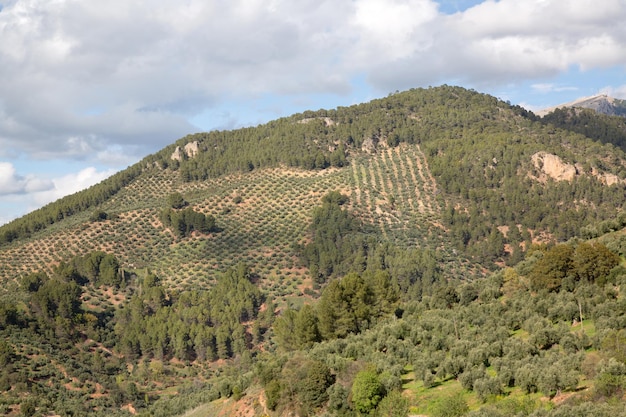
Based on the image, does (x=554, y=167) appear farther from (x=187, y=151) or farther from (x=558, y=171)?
(x=187, y=151)

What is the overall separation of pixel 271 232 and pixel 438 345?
70779 millimetres

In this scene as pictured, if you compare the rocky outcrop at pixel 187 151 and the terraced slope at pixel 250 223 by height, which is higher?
the rocky outcrop at pixel 187 151

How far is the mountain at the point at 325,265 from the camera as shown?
134ft

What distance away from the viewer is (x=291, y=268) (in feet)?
333

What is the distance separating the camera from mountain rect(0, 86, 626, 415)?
40844 millimetres

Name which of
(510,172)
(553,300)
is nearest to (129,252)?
(510,172)

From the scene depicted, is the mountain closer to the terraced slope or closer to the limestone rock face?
the limestone rock face

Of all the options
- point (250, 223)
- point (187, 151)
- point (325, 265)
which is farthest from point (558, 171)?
point (187, 151)

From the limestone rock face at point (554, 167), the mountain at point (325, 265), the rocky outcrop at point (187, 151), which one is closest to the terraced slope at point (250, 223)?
the mountain at point (325, 265)

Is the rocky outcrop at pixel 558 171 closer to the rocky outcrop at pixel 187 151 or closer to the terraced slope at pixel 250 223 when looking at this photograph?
the terraced slope at pixel 250 223

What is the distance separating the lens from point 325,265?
3930 inches

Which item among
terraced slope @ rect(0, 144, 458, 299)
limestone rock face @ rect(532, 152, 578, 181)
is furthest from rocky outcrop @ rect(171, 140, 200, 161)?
limestone rock face @ rect(532, 152, 578, 181)

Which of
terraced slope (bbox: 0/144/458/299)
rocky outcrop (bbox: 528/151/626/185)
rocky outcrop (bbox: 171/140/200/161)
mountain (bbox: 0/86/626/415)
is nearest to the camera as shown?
mountain (bbox: 0/86/626/415)

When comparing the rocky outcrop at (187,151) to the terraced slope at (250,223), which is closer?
the terraced slope at (250,223)
